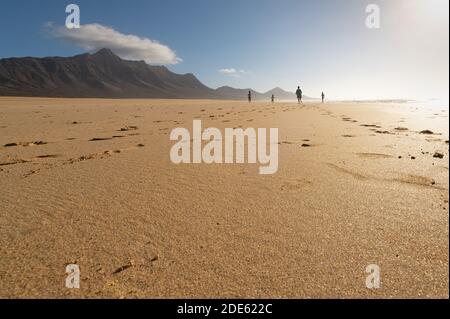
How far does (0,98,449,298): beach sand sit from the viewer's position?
135cm

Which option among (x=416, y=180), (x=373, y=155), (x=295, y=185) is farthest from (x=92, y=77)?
(x=416, y=180)

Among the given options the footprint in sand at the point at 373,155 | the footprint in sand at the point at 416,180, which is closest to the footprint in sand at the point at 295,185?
the footprint in sand at the point at 416,180

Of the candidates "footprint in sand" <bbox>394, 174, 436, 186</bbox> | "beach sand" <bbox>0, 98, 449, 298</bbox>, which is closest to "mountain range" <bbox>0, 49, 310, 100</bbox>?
"beach sand" <bbox>0, 98, 449, 298</bbox>

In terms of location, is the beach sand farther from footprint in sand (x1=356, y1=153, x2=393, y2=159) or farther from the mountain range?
the mountain range

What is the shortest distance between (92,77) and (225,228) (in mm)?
168257

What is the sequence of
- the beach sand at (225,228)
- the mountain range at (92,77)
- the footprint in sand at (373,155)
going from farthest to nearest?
the mountain range at (92,77) → the footprint in sand at (373,155) → the beach sand at (225,228)

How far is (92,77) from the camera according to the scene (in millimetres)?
153875

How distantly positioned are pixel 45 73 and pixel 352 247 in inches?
6700

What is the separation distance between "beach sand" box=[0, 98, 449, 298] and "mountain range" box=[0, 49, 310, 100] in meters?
121

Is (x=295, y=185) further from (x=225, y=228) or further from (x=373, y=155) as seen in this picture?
(x=373, y=155)

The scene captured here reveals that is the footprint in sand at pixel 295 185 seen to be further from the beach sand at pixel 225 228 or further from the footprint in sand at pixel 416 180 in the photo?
the footprint in sand at pixel 416 180

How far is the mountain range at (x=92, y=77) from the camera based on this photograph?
129125 millimetres

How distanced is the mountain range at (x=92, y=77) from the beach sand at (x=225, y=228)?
12125 centimetres

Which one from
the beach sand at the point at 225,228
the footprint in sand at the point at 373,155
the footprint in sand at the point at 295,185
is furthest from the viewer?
the footprint in sand at the point at 373,155
